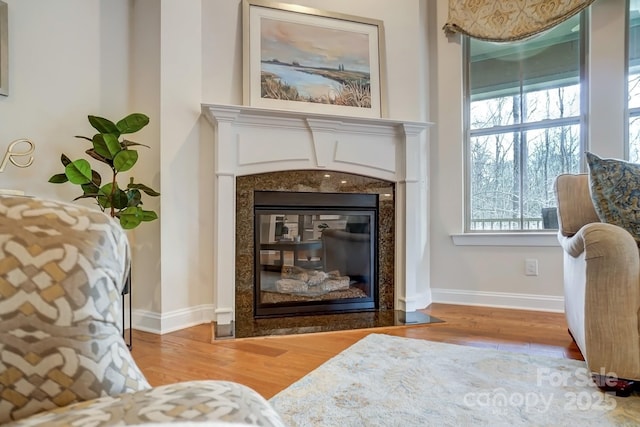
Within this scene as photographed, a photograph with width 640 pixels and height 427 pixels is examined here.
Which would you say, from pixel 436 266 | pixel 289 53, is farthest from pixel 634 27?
pixel 289 53

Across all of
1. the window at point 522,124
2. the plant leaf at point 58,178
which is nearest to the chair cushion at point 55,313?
the plant leaf at point 58,178

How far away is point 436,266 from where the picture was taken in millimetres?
3215

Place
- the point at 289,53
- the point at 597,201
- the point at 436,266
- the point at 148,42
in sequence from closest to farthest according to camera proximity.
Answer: the point at 597,201 < the point at 148,42 < the point at 289,53 < the point at 436,266

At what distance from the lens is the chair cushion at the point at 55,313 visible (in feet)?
1.56

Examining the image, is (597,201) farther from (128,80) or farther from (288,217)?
(128,80)

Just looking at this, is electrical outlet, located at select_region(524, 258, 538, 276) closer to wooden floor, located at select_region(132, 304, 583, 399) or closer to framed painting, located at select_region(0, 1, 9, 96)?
wooden floor, located at select_region(132, 304, 583, 399)

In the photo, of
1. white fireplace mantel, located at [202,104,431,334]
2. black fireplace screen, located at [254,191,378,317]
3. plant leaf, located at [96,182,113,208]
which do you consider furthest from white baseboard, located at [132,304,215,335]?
plant leaf, located at [96,182,113,208]

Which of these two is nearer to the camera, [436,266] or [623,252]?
[623,252]

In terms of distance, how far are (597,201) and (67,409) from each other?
191cm

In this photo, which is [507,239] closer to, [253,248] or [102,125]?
[253,248]

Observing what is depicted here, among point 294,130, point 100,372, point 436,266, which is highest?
point 294,130

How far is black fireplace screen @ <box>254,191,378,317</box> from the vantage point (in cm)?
274

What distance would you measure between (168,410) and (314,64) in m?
2.81

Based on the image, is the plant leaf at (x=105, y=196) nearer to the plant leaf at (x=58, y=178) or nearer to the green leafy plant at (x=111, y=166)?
the green leafy plant at (x=111, y=166)
